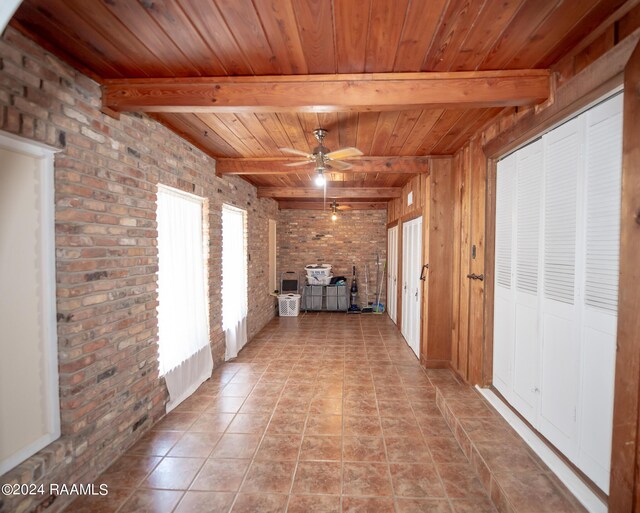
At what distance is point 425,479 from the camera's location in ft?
6.70

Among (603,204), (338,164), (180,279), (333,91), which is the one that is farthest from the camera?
(338,164)

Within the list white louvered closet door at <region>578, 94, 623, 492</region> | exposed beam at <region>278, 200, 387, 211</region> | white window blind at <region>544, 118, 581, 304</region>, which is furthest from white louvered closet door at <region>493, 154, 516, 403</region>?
exposed beam at <region>278, 200, 387, 211</region>

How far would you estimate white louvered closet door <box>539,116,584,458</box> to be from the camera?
69.3 inches

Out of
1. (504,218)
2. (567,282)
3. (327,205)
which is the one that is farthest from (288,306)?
(567,282)

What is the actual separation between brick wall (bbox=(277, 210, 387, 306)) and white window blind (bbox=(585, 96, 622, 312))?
19.7ft

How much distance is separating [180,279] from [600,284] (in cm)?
313

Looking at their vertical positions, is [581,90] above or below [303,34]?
below

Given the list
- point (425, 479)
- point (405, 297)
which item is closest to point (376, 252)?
point (405, 297)

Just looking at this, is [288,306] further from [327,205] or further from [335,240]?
[327,205]

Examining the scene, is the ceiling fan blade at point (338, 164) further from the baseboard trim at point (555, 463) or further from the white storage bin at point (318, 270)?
the white storage bin at point (318, 270)

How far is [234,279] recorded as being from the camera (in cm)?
452

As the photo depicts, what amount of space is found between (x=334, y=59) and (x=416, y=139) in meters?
1.61

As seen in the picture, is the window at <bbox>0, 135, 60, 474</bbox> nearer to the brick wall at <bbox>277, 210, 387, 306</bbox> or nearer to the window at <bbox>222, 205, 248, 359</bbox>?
the window at <bbox>222, 205, 248, 359</bbox>

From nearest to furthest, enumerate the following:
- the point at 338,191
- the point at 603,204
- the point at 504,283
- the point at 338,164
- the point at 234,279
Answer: the point at 603,204 < the point at 504,283 < the point at 338,164 < the point at 234,279 < the point at 338,191
